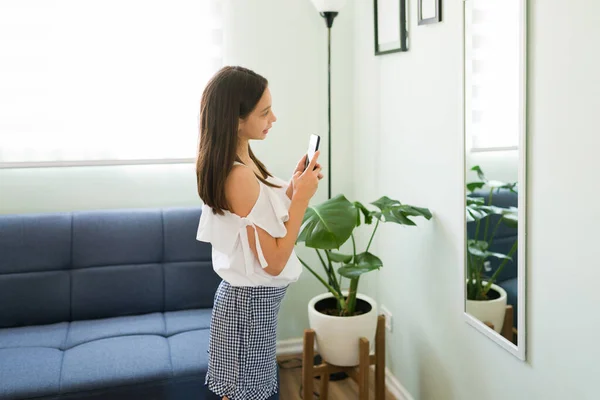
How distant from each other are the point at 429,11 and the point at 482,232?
0.87 m

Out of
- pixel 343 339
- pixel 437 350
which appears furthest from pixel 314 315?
pixel 437 350

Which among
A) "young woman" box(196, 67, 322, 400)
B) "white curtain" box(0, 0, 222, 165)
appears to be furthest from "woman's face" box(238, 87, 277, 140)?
"white curtain" box(0, 0, 222, 165)

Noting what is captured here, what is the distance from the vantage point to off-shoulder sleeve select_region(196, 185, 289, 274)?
1701 mm

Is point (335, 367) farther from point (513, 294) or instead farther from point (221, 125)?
point (221, 125)

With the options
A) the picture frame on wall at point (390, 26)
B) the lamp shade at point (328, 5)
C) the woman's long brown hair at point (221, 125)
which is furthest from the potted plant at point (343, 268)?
the lamp shade at point (328, 5)

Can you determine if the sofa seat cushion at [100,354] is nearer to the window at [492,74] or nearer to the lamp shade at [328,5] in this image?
the window at [492,74]

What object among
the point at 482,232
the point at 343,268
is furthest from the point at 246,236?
the point at 482,232

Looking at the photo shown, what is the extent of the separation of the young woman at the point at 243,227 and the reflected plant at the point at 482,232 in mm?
552

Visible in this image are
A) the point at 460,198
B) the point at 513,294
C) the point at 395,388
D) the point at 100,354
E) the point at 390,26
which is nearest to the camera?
the point at 513,294

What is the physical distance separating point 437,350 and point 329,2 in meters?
1.54

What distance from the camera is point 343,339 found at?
2.38 m

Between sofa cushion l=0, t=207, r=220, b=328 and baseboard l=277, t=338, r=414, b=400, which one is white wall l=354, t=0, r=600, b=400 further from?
sofa cushion l=0, t=207, r=220, b=328

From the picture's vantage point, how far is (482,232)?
1.96 metres

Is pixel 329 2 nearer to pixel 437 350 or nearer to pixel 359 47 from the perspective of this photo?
pixel 359 47
